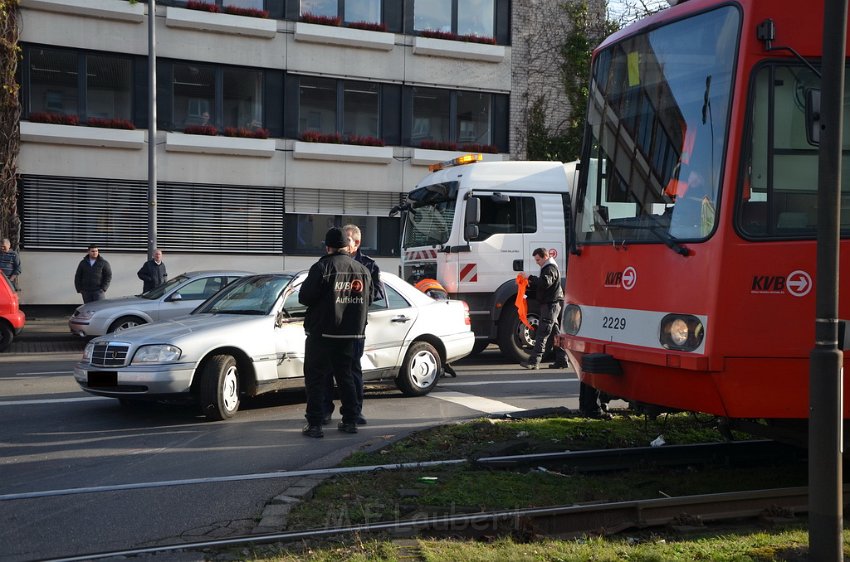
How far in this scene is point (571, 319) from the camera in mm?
7379

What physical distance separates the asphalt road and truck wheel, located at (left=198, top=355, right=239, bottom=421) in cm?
14

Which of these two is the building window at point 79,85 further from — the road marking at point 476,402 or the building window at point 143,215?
the road marking at point 476,402

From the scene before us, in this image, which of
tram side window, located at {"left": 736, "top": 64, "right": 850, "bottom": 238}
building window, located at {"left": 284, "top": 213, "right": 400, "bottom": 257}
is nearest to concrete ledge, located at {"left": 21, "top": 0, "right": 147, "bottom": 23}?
building window, located at {"left": 284, "top": 213, "right": 400, "bottom": 257}

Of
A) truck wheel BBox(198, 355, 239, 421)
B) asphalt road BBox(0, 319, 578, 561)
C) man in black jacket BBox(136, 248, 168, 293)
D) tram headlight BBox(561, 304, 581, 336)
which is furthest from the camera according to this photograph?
man in black jacket BBox(136, 248, 168, 293)

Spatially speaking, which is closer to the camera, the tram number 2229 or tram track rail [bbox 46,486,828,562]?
tram track rail [bbox 46,486,828,562]

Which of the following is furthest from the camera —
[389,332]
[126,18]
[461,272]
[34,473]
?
[126,18]

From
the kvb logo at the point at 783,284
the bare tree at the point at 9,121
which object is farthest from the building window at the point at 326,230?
the kvb logo at the point at 783,284

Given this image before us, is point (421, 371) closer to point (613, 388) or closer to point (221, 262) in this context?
point (613, 388)

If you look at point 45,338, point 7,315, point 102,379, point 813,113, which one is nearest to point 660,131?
point 813,113

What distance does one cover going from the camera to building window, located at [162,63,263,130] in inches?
925

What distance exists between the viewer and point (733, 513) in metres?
5.84

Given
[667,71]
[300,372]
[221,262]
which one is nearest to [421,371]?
[300,372]

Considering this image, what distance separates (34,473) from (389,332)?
461cm

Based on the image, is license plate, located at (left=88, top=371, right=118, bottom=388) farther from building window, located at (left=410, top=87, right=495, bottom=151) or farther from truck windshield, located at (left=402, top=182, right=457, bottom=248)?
building window, located at (left=410, top=87, right=495, bottom=151)
